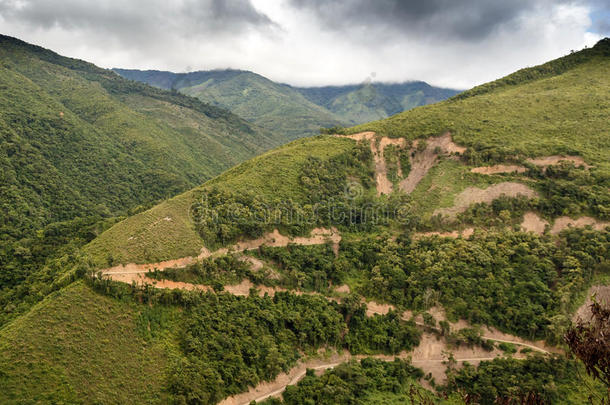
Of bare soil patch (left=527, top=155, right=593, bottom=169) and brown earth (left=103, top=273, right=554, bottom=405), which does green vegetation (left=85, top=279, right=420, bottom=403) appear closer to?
brown earth (left=103, top=273, right=554, bottom=405)

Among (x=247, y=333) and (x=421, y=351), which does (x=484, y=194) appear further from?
(x=247, y=333)

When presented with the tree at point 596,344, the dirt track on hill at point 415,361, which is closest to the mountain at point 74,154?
the dirt track on hill at point 415,361

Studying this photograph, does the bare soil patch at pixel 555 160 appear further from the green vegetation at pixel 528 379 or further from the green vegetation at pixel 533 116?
the green vegetation at pixel 528 379

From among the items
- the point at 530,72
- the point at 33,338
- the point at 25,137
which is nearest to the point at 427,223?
the point at 33,338

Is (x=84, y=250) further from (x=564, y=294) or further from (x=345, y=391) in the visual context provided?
(x=564, y=294)

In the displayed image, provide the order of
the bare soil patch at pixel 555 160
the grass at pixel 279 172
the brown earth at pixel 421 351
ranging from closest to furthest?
the brown earth at pixel 421 351 → the grass at pixel 279 172 → the bare soil patch at pixel 555 160

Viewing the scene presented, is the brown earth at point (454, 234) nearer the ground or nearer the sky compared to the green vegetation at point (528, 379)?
nearer the sky
